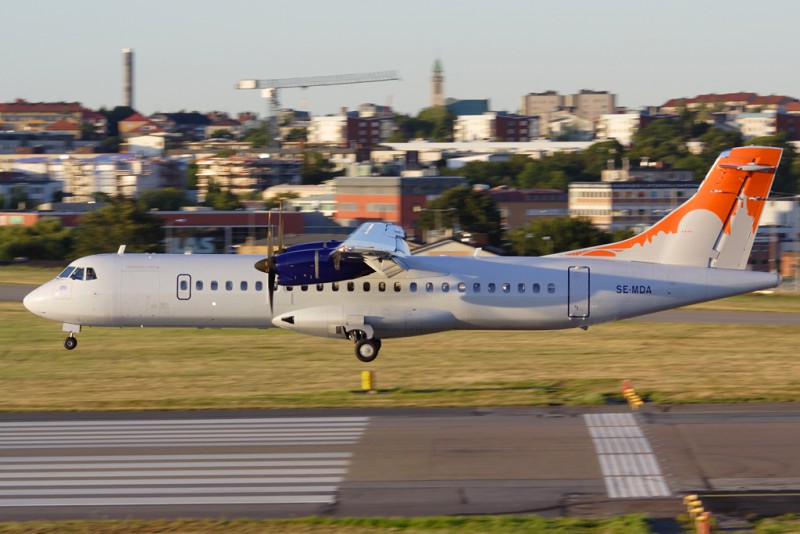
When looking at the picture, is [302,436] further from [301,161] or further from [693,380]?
[301,161]

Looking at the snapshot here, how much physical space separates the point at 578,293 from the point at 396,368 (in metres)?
6.16

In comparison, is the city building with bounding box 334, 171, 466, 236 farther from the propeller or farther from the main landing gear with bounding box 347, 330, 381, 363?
the propeller

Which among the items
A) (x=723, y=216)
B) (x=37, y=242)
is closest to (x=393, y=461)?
(x=723, y=216)

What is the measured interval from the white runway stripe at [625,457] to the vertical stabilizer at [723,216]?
26.1ft

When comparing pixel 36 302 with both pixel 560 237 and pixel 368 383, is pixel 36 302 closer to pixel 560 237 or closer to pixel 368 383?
pixel 368 383

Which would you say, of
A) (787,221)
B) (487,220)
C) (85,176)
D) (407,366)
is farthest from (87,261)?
(85,176)

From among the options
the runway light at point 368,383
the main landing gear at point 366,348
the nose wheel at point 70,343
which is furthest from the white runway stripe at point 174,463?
the nose wheel at point 70,343

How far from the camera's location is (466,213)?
120 m

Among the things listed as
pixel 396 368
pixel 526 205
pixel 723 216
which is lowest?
pixel 526 205

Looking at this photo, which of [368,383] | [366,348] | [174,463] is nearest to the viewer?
[174,463]

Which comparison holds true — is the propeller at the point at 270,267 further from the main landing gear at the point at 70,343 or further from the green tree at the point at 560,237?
the green tree at the point at 560,237

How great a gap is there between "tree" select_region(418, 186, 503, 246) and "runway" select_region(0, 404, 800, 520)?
91247 mm

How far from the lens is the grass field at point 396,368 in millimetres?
28859

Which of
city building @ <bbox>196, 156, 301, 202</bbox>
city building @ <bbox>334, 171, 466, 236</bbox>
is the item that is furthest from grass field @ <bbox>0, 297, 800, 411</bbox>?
city building @ <bbox>196, 156, 301, 202</bbox>
